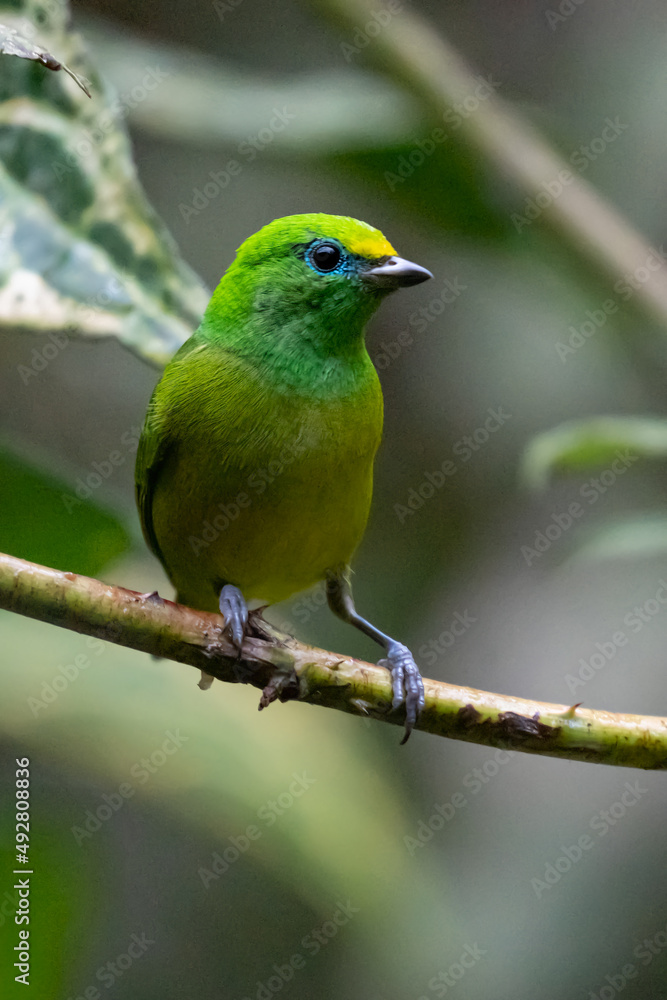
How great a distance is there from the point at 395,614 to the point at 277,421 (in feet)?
7.92

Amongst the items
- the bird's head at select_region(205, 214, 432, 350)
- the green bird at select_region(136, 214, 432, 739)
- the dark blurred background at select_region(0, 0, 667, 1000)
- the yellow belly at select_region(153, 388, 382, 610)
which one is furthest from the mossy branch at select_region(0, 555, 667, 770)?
the bird's head at select_region(205, 214, 432, 350)

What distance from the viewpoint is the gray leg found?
2.08 meters

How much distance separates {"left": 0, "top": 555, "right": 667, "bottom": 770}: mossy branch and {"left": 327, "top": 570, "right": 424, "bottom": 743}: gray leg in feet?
0.09

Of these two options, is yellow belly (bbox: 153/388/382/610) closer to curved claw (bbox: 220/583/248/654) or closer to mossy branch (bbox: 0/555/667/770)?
curved claw (bbox: 220/583/248/654)

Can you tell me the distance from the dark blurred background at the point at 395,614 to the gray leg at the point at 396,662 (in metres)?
0.58

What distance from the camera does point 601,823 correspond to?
13.3 feet

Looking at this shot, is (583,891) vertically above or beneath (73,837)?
above

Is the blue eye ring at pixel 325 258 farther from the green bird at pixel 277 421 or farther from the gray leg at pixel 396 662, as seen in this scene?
the gray leg at pixel 396 662

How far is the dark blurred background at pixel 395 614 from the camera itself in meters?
3.18

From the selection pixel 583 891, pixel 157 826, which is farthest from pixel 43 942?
pixel 583 891

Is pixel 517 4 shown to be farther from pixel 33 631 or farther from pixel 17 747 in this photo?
pixel 17 747

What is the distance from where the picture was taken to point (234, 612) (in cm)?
247

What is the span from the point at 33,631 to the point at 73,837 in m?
0.70

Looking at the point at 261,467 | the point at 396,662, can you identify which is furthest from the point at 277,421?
the point at 396,662
